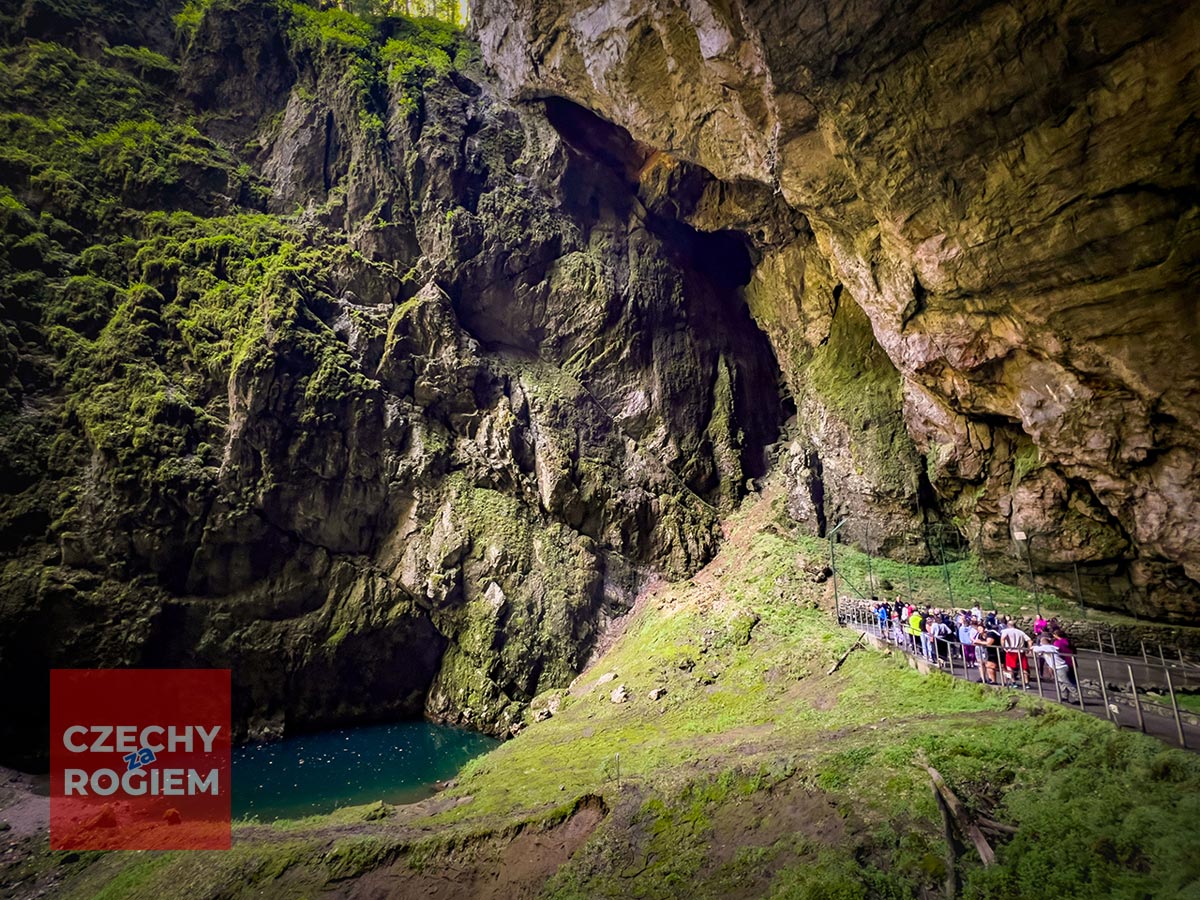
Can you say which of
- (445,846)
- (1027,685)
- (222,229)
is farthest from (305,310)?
(1027,685)

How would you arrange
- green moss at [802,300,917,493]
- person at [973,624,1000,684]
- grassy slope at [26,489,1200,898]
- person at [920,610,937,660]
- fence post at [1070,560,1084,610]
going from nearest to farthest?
grassy slope at [26,489,1200,898] → person at [973,624,1000,684] → person at [920,610,937,660] → fence post at [1070,560,1084,610] → green moss at [802,300,917,493]

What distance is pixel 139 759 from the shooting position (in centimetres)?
1992

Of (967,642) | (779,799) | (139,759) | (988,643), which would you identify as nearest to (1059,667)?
(988,643)

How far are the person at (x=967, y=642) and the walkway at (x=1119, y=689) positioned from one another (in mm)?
261

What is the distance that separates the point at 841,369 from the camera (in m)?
26.5

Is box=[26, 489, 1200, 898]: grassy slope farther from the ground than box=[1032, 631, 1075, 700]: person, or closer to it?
closer to it

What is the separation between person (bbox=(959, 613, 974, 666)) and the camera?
41.1ft

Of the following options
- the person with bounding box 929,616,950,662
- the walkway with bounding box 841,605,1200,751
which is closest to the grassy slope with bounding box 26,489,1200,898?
the walkway with bounding box 841,605,1200,751

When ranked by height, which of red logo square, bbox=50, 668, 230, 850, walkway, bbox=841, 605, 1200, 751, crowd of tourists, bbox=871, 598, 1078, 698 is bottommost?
red logo square, bbox=50, 668, 230, 850

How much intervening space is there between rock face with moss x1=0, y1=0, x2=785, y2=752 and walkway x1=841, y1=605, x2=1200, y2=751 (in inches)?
600

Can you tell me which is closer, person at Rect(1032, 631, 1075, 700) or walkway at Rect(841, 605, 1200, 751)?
walkway at Rect(841, 605, 1200, 751)

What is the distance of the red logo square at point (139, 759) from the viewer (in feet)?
50.3

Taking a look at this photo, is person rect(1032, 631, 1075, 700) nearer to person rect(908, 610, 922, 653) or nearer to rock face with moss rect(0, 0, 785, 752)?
person rect(908, 610, 922, 653)

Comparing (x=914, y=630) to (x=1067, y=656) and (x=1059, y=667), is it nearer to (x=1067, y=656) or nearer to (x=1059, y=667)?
(x=1067, y=656)
